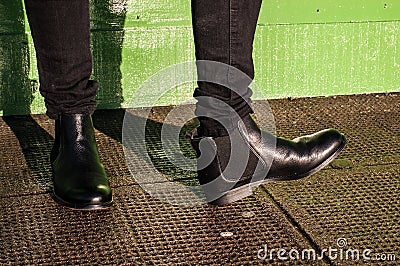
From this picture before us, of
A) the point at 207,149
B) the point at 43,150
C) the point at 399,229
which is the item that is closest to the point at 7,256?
the point at 207,149

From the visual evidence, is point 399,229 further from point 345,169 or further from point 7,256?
point 7,256

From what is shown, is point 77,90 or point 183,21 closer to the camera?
point 77,90

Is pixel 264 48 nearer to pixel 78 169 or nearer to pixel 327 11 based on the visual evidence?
pixel 327 11

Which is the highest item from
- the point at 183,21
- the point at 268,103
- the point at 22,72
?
the point at 183,21

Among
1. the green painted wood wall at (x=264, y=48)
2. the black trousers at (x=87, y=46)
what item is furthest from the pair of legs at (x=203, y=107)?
the green painted wood wall at (x=264, y=48)

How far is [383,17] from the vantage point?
304 cm

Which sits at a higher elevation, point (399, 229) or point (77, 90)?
point (77, 90)

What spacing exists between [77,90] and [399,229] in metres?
0.88

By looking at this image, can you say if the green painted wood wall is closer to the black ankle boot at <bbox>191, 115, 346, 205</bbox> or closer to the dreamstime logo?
the dreamstime logo
